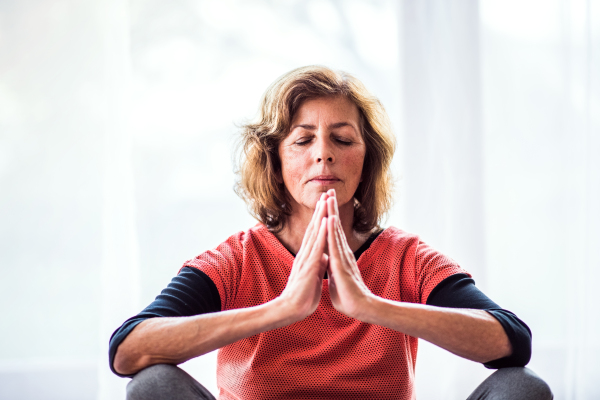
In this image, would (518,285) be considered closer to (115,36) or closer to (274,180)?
(274,180)

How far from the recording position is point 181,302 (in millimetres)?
1279

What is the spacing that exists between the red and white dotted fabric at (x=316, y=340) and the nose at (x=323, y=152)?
0.31 m

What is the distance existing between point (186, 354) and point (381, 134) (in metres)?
0.99

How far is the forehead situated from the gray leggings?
0.84 m

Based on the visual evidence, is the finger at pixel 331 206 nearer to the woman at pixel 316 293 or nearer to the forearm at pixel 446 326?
the woman at pixel 316 293

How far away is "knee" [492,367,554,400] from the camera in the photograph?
43.9 inches

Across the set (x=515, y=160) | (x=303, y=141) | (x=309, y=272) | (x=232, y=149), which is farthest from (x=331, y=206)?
(x=515, y=160)

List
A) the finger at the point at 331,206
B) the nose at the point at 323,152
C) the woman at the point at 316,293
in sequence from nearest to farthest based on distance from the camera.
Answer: the woman at the point at 316,293
the finger at the point at 331,206
the nose at the point at 323,152

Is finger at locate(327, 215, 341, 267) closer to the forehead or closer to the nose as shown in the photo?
the nose

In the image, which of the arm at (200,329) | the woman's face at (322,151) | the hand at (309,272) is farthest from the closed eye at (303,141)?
the arm at (200,329)

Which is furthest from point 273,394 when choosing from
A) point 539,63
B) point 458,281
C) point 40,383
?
point 539,63

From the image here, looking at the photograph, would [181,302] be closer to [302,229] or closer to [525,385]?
[302,229]

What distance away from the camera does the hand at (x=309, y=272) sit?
1170mm

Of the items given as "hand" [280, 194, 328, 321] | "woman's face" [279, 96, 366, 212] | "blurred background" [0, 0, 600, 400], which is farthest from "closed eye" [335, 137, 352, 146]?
"blurred background" [0, 0, 600, 400]
